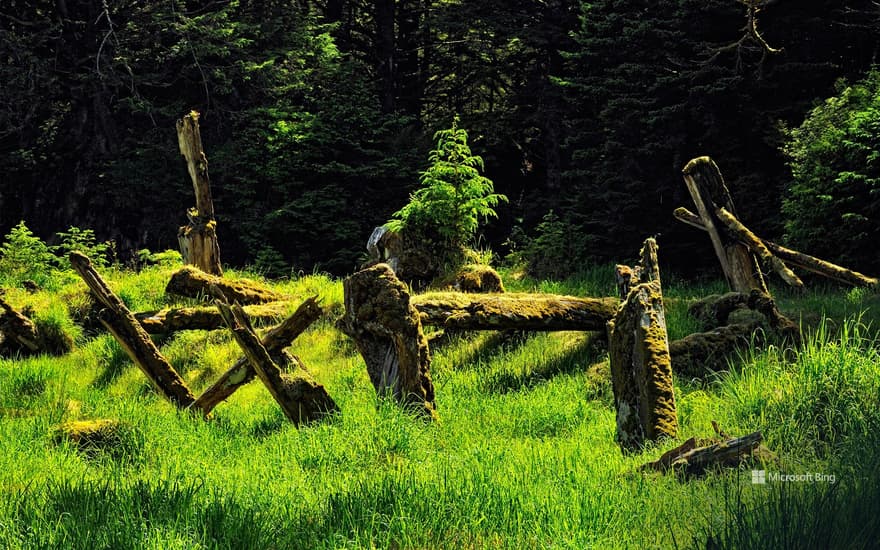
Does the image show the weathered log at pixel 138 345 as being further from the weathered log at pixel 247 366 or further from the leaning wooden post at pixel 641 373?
the leaning wooden post at pixel 641 373

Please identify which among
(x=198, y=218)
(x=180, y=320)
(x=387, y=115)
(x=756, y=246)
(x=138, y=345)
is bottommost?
(x=180, y=320)

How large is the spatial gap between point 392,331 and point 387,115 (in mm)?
16097

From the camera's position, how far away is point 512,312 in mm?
9727

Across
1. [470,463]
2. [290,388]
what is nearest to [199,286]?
[290,388]

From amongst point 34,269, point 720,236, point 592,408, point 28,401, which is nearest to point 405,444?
point 592,408

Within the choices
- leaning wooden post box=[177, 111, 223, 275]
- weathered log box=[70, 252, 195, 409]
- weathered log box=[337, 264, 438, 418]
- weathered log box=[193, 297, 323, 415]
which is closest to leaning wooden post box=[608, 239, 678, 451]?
weathered log box=[337, 264, 438, 418]

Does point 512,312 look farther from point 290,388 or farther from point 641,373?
point 641,373

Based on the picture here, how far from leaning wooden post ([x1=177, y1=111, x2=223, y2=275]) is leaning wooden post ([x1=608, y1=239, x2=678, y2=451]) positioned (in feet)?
34.7

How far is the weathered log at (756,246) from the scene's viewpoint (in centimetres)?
1055

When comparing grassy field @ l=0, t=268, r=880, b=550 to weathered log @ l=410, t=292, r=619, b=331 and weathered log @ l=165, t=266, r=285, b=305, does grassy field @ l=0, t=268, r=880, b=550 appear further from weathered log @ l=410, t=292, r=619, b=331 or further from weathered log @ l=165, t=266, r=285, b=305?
weathered log @ l=165, t=266, r=285, b=305

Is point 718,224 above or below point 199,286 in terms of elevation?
above

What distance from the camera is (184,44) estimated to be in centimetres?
2244

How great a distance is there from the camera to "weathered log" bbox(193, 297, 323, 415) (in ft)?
27.7

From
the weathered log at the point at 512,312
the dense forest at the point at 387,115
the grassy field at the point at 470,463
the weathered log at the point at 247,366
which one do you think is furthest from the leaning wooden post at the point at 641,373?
the dense forest at the point at 387,115
